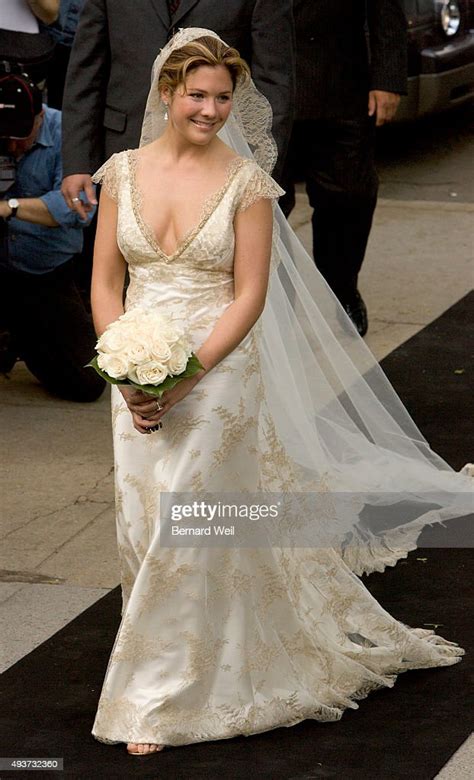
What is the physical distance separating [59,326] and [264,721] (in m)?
2.85

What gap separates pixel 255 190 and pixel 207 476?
2.41 ft

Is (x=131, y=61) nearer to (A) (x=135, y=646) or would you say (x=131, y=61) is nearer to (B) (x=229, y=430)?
(B) (x=229, y=430)

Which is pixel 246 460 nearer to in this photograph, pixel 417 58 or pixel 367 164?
pixel 367 164

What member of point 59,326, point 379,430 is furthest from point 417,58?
point 379,430

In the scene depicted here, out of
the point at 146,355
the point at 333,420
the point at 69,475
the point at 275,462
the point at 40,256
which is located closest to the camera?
the point at 146,355

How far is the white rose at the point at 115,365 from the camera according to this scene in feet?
12.3

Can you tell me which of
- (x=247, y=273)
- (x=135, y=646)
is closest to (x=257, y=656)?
(x=135, y=646)

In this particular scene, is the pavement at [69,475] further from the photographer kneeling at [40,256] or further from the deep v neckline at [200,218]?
the deep v neckline at [200,218]

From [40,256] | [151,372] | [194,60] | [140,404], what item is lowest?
[40,256]

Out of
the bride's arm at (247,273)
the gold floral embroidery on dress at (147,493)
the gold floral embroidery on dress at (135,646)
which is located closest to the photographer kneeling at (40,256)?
the bride's arm at (247,273)

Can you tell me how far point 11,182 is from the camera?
6242 mm

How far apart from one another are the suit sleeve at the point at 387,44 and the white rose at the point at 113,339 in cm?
357

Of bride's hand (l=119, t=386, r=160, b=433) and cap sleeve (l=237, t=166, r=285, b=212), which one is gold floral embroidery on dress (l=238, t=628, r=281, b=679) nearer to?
bride's hand (l=119, t=386, r=160, b=433)

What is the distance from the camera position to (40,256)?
21.0 ft
